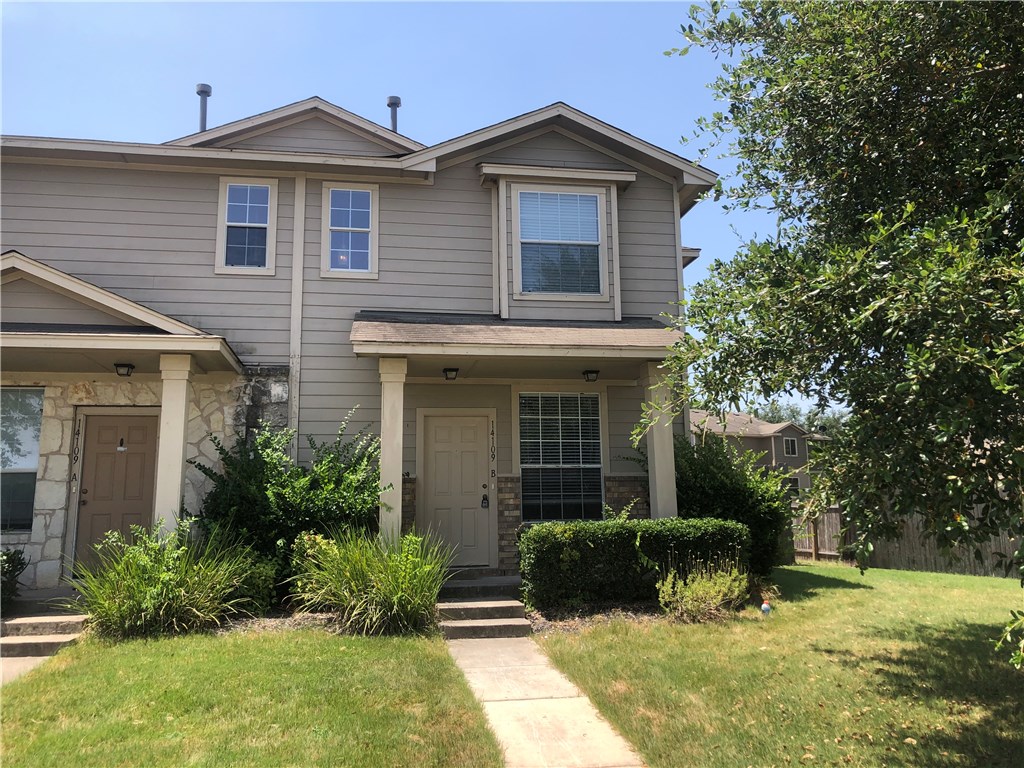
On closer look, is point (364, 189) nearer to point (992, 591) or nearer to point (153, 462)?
point (153, 462)

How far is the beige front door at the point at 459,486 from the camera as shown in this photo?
31.5 ft

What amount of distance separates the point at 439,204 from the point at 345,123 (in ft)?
6.58

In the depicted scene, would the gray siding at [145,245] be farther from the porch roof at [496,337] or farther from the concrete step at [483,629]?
the concrete step at [483,629]

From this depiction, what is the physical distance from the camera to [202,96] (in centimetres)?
1235

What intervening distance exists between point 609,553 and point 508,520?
6.58 ft

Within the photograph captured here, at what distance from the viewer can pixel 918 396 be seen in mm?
3480

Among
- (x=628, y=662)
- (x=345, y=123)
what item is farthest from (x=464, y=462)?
(x=345, y=123)

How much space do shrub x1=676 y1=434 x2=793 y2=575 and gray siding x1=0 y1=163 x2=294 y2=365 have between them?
18.9ft

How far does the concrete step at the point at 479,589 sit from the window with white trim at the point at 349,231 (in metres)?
4.39

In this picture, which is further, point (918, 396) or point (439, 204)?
point (439, 204)

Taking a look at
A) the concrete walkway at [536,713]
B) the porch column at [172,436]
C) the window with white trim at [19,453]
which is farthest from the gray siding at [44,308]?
the concrete walkway at [536,713]

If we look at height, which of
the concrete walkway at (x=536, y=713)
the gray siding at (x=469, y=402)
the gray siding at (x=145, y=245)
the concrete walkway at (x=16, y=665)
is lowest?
the concrete walkway at (x=536, y=713)

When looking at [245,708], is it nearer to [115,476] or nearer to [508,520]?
[508,520]

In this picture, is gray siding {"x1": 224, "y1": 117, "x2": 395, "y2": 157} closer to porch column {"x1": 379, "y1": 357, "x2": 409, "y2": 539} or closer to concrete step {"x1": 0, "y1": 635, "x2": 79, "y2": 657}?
porch column {"x1": 379, "y1": 357, "x2": 409, "y2": 539}
